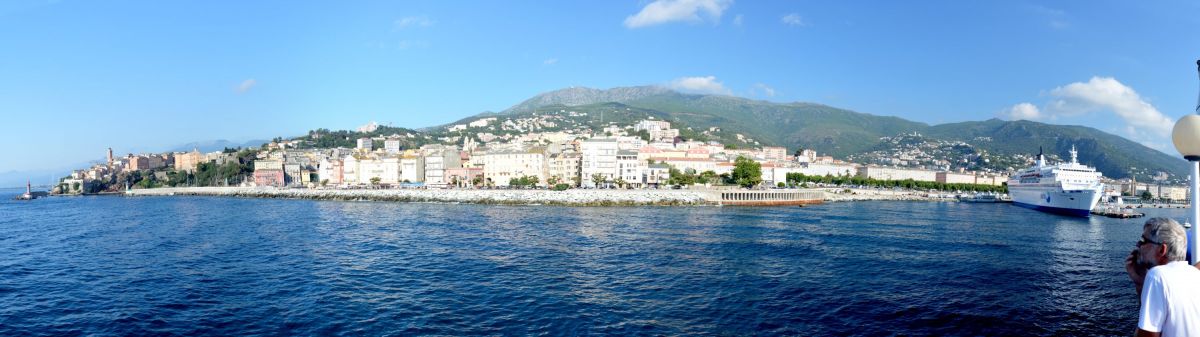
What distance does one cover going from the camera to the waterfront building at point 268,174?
352 feet

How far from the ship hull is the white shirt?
5794 centimetres

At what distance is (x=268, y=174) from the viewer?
108m

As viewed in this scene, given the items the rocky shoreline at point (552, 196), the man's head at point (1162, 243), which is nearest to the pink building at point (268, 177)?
the rocky shoreline at point (552, 196)

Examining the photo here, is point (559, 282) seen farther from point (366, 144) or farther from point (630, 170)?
point (366, 144)

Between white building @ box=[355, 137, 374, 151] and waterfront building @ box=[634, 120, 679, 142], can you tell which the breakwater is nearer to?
waterfront building @ box=[634, 120, 679, 142]

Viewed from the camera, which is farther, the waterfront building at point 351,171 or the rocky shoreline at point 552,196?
the waterfront building at point 351,171

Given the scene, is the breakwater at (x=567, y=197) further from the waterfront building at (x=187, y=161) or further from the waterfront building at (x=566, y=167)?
the waterfront building at (x=187, y=161)

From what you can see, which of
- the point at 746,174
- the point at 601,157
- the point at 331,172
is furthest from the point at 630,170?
the point at 331,172

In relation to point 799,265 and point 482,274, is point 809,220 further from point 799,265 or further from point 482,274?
point 482,274

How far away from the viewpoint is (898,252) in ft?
78.9

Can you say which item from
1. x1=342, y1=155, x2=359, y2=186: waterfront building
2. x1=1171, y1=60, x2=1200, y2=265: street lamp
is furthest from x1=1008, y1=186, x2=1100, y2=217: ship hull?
x1=342, y1=155, x2=359, y2=186: waterfront building

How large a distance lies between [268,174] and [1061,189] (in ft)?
364

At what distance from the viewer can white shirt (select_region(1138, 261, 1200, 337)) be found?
116 inches

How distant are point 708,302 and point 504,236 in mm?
15665
